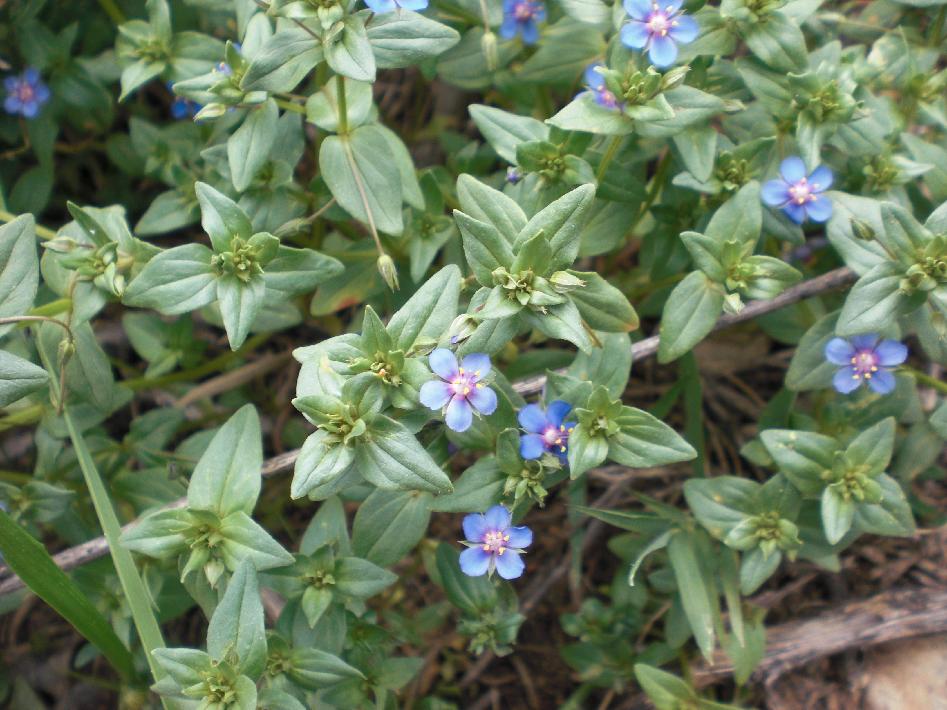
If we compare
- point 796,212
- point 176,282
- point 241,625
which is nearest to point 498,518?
point 241,625

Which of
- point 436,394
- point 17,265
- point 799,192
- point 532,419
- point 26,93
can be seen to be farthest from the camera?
point 26,93

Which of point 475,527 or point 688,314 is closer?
point 475,527

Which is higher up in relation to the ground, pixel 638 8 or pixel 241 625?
pixel 638 8

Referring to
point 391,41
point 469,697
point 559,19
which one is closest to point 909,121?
point 559,19

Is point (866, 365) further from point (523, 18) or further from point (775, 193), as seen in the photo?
point (523, 18)

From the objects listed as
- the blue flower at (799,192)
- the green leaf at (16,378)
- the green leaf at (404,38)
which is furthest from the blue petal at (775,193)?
the green leaf at (16,378)

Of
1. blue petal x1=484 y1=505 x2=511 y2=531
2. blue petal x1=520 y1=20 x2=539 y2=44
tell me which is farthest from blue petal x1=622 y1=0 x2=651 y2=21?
blue petal x1=484 y1=505 x2=511 y2=531
